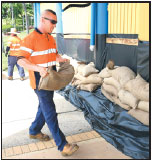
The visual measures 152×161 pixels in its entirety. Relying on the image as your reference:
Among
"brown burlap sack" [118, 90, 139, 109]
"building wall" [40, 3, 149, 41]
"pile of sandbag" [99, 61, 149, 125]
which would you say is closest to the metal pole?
"building wall" [40, 3, 149, 41]

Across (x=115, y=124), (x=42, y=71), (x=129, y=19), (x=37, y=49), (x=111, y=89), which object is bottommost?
(x=115, y=124)

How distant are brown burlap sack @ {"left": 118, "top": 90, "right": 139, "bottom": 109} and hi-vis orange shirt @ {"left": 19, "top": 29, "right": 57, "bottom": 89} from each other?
1235 millimetres

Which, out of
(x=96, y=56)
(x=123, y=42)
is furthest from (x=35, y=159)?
(x=96, y=56)

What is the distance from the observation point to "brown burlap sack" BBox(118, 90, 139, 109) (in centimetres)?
347

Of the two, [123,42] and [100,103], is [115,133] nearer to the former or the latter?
[100,103]

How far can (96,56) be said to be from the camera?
217 inches

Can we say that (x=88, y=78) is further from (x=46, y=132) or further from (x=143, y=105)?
(x=143, y=105)

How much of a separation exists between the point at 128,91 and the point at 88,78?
1.51m

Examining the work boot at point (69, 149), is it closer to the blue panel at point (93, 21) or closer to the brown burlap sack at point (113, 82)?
the brown burlap sack at point (113, 82)

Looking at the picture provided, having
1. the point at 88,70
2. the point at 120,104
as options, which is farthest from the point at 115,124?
the point at 88,70

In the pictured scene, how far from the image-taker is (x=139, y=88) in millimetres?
3434

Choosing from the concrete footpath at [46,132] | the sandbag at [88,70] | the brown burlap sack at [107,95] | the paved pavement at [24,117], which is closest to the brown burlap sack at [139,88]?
the brown burlap sack at [107,95]

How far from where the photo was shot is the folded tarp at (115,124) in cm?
319

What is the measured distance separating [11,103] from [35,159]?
296cm
